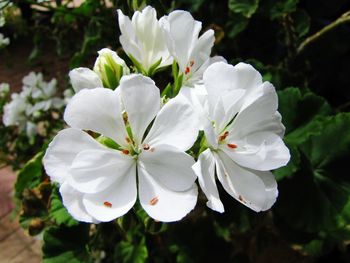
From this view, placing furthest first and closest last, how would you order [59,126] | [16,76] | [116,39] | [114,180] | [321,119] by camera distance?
[16,76]
[59,126]
[116,39]
[321,119]
[114,180]

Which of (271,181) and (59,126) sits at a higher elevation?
(271,181)

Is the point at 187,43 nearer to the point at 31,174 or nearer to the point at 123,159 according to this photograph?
the point at 123,159

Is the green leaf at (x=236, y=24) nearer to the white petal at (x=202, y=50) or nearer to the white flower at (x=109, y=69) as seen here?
the white petal at (x=202, y=50)

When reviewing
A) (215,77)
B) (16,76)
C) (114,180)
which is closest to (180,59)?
(215,77)

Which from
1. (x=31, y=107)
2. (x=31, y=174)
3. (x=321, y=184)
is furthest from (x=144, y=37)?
(x=31, y=107)

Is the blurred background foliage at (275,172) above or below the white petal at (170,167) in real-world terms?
below

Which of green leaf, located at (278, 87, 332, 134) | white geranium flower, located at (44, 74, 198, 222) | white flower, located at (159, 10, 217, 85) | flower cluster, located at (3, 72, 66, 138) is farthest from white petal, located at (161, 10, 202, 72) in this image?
flower cluster, located at (3, 72, 66, 138)

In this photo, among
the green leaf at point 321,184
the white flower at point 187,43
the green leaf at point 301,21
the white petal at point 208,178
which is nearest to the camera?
the white petal at point 208,178

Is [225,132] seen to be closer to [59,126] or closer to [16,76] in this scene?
[59,126]

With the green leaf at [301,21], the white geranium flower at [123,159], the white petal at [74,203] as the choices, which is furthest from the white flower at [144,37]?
the green leaf at [301,21]
